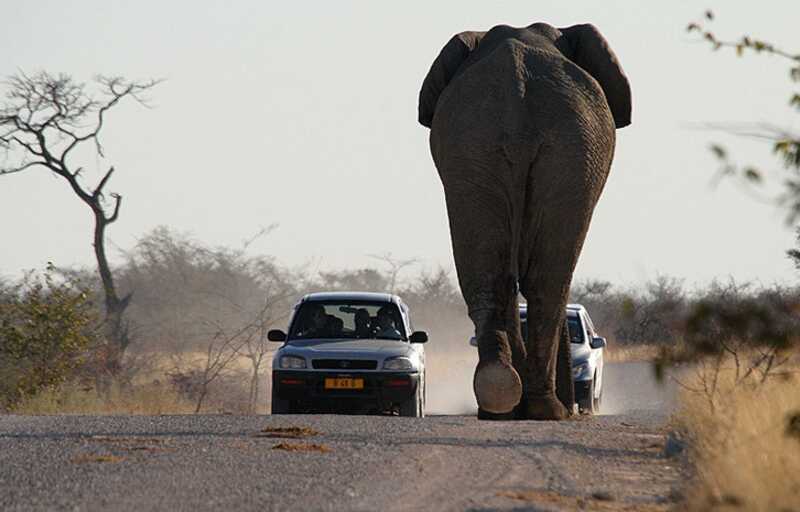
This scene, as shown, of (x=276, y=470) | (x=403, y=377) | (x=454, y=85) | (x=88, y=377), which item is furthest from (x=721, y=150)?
(x=88, y=377)

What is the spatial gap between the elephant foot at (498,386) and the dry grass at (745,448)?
1.60m

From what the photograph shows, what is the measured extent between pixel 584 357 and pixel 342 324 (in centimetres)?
360

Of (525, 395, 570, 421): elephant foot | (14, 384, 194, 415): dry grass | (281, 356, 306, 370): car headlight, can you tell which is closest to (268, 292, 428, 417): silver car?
(281, 356, 306, 370): car headlight

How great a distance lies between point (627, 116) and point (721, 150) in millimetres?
10360

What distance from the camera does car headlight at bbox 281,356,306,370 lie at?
21.0m

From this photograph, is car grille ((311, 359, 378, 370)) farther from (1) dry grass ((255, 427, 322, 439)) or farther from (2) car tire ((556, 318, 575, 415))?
(1) dry grass ((255, 427, 322, 439))

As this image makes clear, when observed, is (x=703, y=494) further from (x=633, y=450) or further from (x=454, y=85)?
(x=454, y=85)

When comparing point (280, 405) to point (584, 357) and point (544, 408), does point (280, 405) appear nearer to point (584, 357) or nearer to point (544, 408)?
point (544, 408)

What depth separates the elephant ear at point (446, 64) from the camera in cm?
1930

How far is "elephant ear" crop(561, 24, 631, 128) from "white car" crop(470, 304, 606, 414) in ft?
13.2

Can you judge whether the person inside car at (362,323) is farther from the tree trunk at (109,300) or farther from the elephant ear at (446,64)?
the tree trunk at (109,300)

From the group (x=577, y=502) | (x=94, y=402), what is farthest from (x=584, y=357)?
(x=577, y=502)

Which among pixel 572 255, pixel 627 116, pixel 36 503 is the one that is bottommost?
pixel 36 503

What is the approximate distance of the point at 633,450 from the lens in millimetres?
15102
